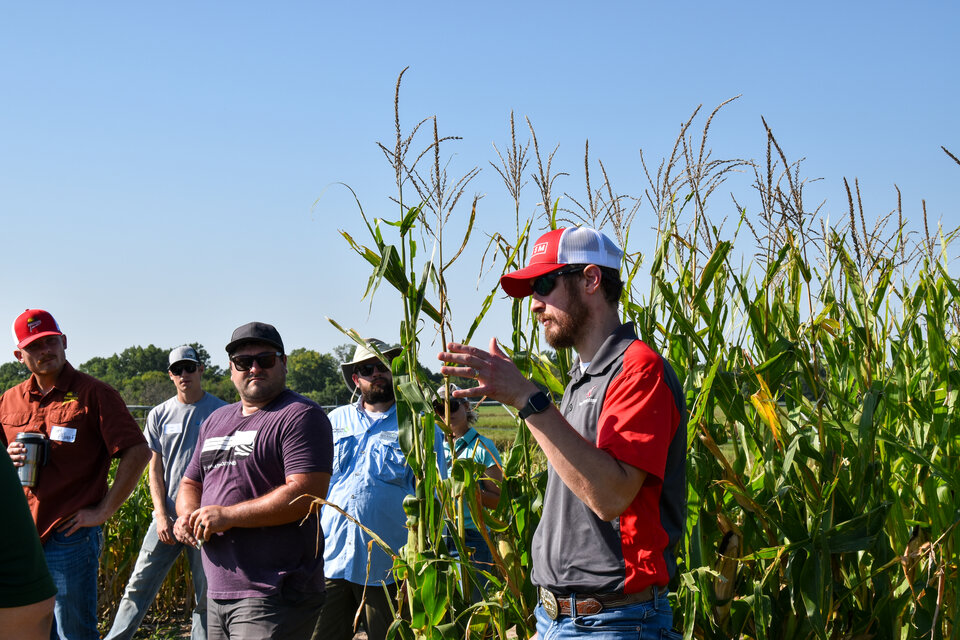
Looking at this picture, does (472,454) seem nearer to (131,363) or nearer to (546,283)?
(546,283)

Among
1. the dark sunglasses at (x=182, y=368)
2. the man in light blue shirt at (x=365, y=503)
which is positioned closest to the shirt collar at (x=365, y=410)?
the man in light blue shirt at (x=365, y=503)

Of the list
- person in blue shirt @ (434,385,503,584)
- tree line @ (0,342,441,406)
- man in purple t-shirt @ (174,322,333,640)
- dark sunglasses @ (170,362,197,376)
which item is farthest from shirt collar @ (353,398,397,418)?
tree line @ (0,342,441,406)

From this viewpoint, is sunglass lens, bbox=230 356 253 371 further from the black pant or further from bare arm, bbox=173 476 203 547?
the black pant

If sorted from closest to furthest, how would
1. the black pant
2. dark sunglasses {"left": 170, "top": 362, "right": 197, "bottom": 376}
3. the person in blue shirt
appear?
the person in blue shirt → the black pant → dark sunglasses {"left": 170, "top": 362, "right": 197, "bottom": 376}

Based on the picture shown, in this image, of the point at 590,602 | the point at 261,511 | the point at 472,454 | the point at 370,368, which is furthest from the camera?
the point at 370,368

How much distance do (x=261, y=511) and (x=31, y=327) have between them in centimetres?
194

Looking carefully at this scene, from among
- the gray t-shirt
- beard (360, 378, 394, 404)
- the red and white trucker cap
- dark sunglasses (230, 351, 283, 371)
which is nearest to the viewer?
the red and white trucker cap

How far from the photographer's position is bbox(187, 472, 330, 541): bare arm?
3400mm

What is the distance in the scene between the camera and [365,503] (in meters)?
4.12

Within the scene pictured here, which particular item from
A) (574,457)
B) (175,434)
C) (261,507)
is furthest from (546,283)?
(175,434)

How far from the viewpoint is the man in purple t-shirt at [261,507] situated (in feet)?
11.2

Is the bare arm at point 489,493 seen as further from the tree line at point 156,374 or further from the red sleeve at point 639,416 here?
the tree line at point 156,374

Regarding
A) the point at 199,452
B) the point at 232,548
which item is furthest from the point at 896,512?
the point at 199,452

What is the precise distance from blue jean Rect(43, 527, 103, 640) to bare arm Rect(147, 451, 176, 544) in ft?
3.09
